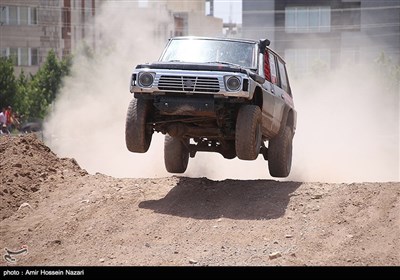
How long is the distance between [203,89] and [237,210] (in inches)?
64.7

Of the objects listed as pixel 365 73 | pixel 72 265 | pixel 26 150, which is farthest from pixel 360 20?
pixel 72 265

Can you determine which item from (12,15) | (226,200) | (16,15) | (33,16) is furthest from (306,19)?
(226,200)

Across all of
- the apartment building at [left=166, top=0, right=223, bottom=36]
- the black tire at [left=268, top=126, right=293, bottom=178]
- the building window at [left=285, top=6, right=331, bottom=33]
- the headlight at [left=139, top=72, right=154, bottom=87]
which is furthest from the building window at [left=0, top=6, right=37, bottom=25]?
the headlight at [left=139, top=72, right=154, bottom=87]

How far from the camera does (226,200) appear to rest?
12328 millimetres

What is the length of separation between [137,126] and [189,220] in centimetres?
169

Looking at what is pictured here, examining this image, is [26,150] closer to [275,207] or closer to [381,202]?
[275,207]

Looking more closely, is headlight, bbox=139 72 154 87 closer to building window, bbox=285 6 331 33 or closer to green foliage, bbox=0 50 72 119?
green foliage, bbox=0 50 72 119

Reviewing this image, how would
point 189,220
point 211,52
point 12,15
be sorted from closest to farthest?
point 189,220 < point 211,52 < point 12,15

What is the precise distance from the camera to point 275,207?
1187 centimetres

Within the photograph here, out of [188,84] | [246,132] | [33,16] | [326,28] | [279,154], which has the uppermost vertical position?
[33,16]

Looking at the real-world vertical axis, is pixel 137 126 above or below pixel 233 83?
below

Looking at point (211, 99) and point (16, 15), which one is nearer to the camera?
point (211, 99)

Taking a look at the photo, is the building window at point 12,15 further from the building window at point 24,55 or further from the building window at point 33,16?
the building window at point 24,55

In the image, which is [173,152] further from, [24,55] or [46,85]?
[24,55]
